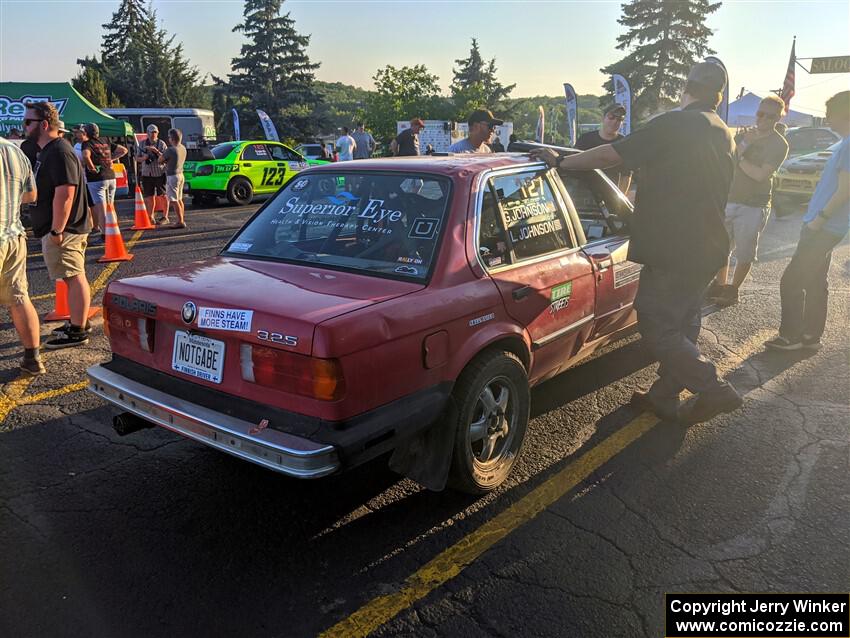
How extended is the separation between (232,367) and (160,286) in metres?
0.64

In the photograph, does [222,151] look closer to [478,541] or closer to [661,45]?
[478,541]

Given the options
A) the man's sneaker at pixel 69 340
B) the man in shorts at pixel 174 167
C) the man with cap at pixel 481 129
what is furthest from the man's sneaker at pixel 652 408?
the man in shorts at pixel 174 167

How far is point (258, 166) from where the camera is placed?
15.3 meters

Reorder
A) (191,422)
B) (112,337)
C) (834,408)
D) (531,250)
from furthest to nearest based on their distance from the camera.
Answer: (834,408), (531,250), (112,337), (191,422)

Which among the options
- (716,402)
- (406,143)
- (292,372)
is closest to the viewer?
(292,372)

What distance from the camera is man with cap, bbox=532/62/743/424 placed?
342 cm

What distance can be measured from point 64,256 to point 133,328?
2615 mm

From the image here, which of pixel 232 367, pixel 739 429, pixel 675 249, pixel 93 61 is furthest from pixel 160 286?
pixel 93 61

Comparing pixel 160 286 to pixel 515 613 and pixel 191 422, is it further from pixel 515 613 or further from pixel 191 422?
pixel 515 613

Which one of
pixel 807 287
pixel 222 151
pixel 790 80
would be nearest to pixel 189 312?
pixel 807 287

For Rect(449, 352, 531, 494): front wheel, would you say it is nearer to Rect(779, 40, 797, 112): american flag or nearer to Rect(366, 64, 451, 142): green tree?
Rect(779, 40, 797, 112): american flag

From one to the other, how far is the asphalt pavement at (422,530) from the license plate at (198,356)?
2.39 ft

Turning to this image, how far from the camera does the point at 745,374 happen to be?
4676 mm

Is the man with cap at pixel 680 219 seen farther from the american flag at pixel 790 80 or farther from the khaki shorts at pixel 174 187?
the american flag at pixel 790 80
